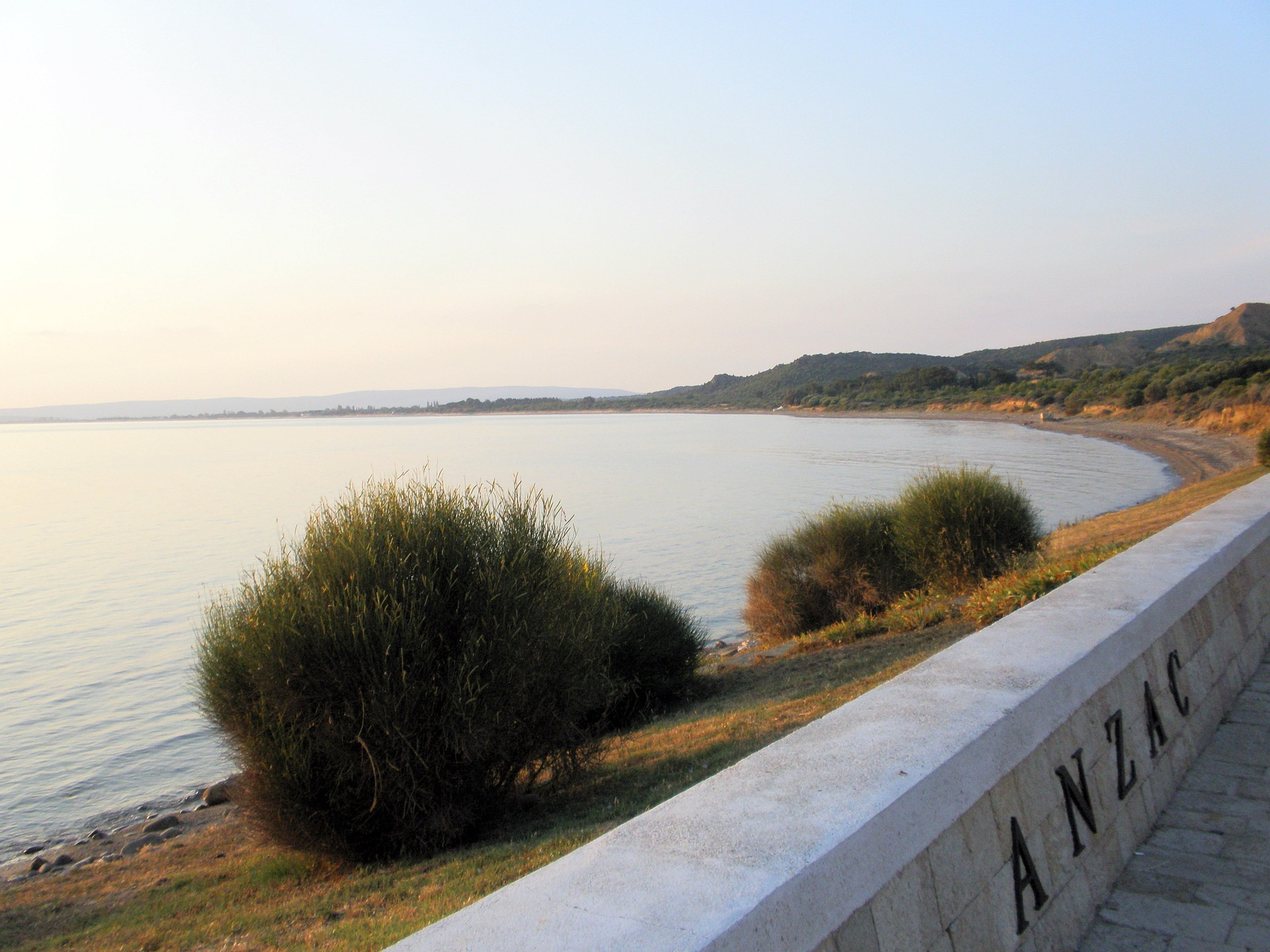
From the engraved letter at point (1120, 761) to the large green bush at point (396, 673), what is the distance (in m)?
4.34

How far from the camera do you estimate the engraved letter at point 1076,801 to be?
9.68ft

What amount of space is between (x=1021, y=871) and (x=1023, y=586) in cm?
815

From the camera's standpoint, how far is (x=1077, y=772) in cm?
307

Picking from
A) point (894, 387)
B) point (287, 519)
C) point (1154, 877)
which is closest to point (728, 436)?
point (894, 387)

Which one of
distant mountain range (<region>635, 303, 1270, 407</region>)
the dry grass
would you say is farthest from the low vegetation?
distant mountain range (<region>635, 303, 1270, 407</region>)

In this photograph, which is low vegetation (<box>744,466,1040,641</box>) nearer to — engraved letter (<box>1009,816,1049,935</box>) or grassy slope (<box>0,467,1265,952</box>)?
grassy slope (<box>0,467,1265,952</box>)

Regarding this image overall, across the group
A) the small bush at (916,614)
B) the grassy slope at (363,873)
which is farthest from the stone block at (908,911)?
the small bush at (916,614)

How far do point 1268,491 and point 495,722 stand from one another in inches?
259

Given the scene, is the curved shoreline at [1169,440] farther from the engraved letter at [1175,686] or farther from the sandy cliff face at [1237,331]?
the sandy cliff face at [1237,331]

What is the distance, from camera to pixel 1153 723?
3762 mm

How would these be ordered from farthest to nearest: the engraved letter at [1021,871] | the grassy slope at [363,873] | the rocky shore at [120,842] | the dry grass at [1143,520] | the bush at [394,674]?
the dry grass at [1143,520] < the rocky shore at [120,842] < the bush at [394,674] < the grassy slope at [363,873] < the engraved letter at [1021,871]

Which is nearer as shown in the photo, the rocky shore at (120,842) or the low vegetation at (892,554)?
the rocky shore at (120,842)

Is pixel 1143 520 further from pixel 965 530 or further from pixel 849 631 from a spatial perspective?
pixel 849 631

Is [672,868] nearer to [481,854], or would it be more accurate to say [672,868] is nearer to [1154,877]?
[1154,877]
